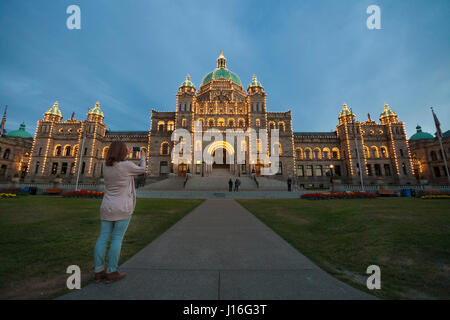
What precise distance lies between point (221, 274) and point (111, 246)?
1.64 metres

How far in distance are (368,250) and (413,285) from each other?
1462mm

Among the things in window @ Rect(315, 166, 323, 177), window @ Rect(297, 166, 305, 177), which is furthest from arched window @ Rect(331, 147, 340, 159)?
window @ Rect(297, 166, 305, 177)

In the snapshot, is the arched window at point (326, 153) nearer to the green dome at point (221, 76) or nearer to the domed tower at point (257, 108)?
the domed tower at point (257, 108)

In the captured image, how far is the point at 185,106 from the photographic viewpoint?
121 feet

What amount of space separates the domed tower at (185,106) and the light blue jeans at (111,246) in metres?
34.3

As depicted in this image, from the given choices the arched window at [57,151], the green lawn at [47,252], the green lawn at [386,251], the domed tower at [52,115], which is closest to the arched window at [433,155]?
the green lawn at [386,251]

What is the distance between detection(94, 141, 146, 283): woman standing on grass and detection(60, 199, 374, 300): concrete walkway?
0.26 metres

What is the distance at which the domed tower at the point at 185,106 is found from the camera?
3597 cm

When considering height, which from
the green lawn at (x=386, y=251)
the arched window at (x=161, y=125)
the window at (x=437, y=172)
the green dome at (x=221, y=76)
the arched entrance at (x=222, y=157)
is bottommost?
the green lawn at (x=386, y=251)

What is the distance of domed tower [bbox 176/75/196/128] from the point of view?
3597cm

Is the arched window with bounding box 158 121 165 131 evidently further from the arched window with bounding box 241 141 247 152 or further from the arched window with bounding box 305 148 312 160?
the arched window with bounding box 305 148 312 160

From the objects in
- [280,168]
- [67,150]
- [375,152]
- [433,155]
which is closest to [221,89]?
[280,168]

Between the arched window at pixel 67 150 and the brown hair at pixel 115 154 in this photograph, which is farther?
the arched window at pixel 67 150

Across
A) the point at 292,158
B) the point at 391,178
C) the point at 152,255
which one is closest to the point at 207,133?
the point at 292,158
